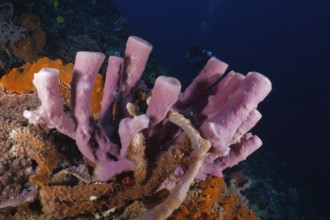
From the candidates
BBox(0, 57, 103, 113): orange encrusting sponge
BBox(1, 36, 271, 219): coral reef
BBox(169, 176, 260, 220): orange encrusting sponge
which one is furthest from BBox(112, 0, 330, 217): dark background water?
BBox(1, 36, 271, 219): coral reef

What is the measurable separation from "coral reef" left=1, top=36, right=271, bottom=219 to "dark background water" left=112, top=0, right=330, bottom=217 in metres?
14.2

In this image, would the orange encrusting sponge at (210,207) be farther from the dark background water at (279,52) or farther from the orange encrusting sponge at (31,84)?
the dark background water at (279,52)

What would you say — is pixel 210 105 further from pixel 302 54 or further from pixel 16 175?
pixel 302 54

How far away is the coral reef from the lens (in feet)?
5.90

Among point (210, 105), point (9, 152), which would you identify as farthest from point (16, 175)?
point (210, 105)

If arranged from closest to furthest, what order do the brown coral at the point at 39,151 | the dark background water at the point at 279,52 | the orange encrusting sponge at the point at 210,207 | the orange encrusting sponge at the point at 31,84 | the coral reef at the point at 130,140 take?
the coral reef at the point at 130,140 → the brown coral at the point at 39,151 → the orange encrusting sponge at the point at 210,207 → the orange encrusting sponge at the point at 31,84 → the dark background water at the point at 279,52

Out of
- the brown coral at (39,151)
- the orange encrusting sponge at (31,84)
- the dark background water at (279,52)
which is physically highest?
the brown coral at (39,151)

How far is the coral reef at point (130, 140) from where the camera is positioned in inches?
70.9

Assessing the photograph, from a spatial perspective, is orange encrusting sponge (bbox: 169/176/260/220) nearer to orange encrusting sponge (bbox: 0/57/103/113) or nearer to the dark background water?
orange encrusting sponge (bbox: 0/57/103/113)

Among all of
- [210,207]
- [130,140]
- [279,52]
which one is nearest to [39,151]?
[130,140]

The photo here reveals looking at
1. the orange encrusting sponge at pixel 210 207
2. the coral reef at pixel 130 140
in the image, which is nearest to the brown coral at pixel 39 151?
the coral reef at pixel 130 140

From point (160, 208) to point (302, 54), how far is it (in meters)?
66.0

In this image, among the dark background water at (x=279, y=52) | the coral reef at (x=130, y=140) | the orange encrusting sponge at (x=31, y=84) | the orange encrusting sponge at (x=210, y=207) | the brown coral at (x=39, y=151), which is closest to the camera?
the coral reef at (x=130, y=140)

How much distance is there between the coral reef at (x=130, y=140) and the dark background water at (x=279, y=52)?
14.2 metres
